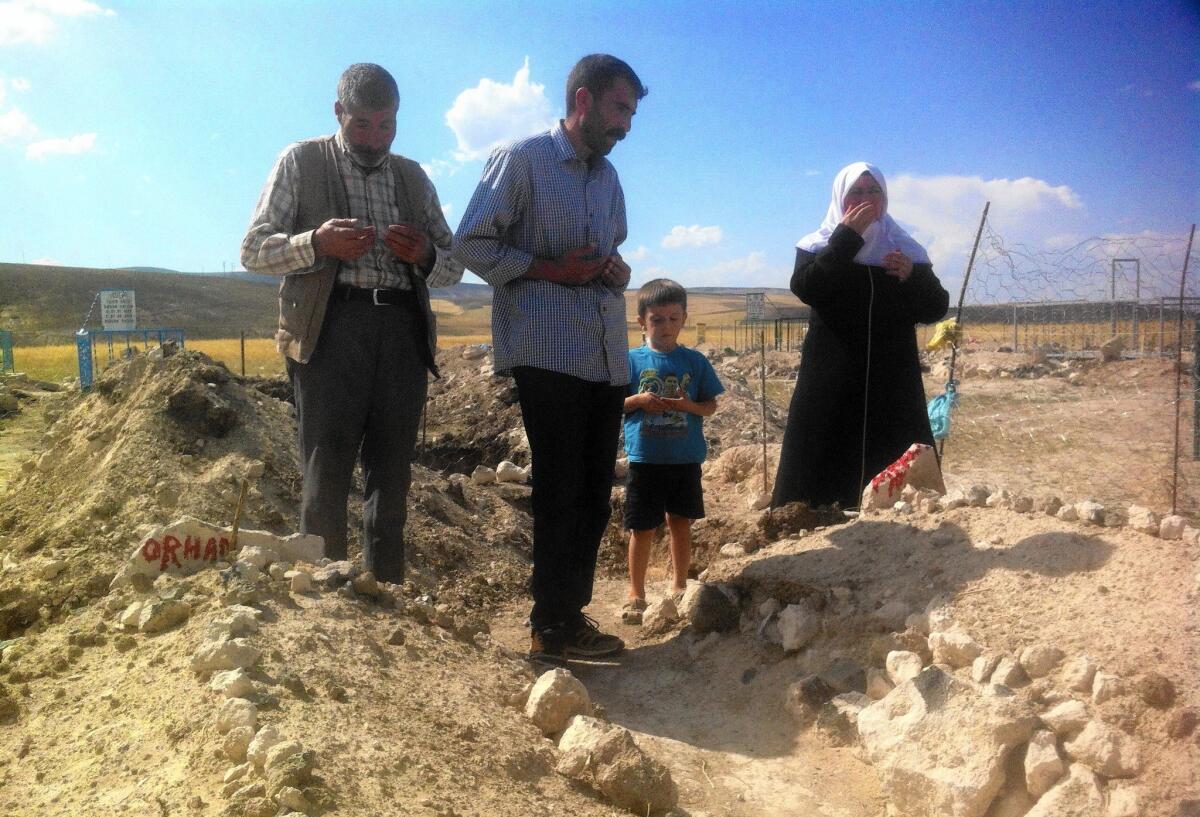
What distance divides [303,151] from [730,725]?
96.1 inches

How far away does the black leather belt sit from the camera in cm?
329

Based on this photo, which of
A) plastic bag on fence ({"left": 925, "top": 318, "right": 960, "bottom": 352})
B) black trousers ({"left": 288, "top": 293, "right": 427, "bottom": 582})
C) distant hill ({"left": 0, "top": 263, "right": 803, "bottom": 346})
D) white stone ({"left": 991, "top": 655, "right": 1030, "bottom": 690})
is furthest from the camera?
distant hill ({"left": 0, "top": 263, "right": 803, "bottom": 346})

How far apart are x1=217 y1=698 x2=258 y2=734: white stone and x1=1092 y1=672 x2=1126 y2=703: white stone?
213 centimetres

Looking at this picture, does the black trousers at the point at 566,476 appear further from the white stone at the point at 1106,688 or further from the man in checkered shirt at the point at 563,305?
the white stone at the point at 1106,688

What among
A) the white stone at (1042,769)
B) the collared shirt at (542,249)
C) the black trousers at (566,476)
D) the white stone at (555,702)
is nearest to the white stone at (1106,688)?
the white stone at (1042,769)

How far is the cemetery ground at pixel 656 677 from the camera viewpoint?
2203 millimetres

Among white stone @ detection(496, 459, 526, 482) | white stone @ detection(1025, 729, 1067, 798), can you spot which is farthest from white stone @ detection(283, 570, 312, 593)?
white stone @ detection(496, 459, 526, 482)

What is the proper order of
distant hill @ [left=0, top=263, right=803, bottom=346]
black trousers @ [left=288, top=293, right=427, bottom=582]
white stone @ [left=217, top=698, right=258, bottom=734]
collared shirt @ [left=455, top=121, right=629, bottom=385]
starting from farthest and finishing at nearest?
distant hill @ [left=0, top=263, right=803, bottom=346]
collared shirt @ [left=455, top=121, right=629, bottom=385]
black trousers @ [left=288, top=293, right=427, bottom=582]
white stone @ [left=217, top=698, right=258, bottom=734]

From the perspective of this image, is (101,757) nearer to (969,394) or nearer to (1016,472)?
(1016,472)

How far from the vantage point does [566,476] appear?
3516mm

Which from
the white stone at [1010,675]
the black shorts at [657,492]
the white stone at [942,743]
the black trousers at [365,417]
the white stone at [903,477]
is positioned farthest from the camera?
the black shorts at [657,492]

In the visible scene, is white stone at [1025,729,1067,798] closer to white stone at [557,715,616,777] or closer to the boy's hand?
white stone at [557,715,616,777]

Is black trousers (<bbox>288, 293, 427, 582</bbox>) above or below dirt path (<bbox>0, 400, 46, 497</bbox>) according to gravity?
above

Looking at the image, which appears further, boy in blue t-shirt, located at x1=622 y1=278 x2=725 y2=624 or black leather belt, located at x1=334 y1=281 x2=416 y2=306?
boy in blue t-shirt, located at x1=622 y1=278 x2=725 y2=624
